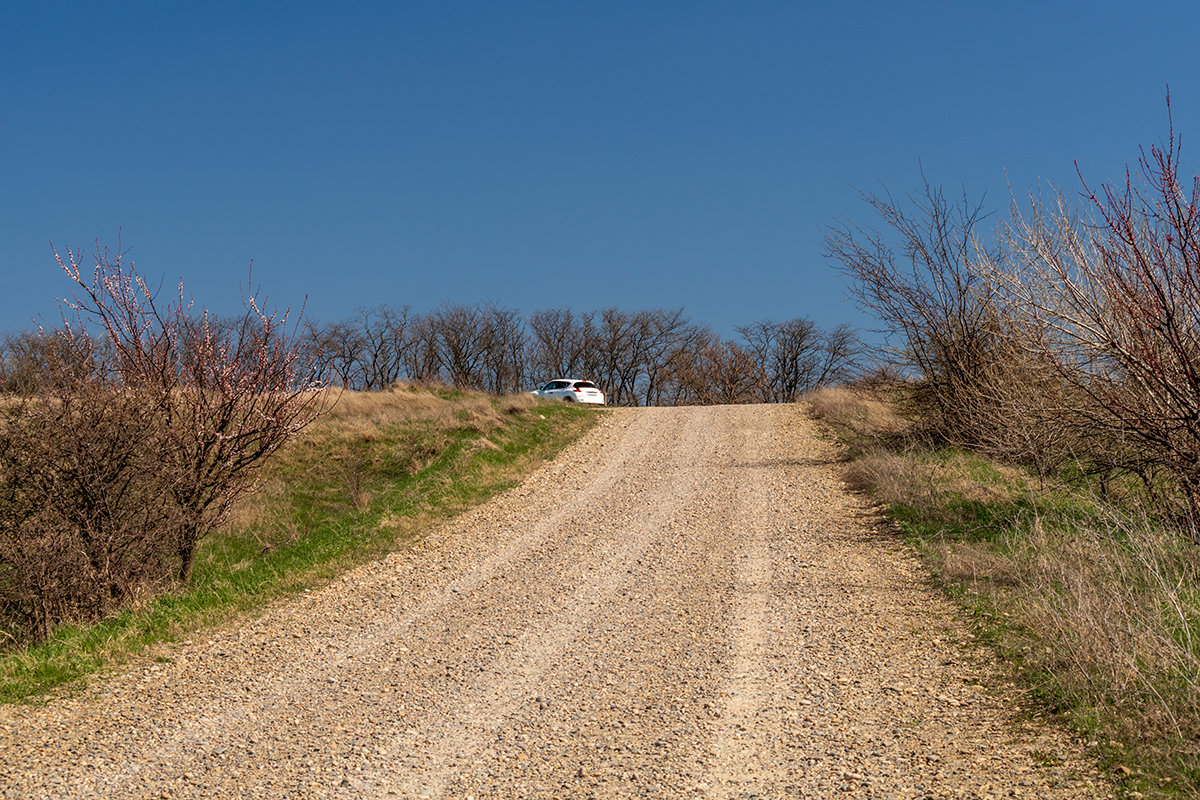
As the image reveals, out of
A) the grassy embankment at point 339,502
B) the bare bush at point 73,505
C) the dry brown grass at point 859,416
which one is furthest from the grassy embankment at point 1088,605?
the bare bush at point 73,505

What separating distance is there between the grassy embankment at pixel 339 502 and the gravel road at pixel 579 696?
1.89ft

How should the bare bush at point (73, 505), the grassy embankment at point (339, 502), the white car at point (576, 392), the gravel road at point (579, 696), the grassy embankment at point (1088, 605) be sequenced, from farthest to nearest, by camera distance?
1. the white car at point (576, 392)
2. the bare bush at point (73, 505)
3. the grassy embankment at point (339, 502)
4. the gravel road at point (579, 696)
5. the grassy embankment at point (1088, 605)

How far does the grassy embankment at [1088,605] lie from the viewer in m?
4.70

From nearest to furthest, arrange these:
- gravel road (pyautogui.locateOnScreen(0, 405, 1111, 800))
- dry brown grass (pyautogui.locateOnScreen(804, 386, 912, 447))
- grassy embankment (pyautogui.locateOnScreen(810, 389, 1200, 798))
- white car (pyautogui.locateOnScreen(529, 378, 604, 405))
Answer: grassy embankment (pyautogui.locateOnScreen(810, 389, 1200, 798)) → gravel road (pyautogui.locateOnScreen(0, 405, 1111, 800)) → dry brown grass (pyautogui.locateOnScreen(804, 386, 912, 447)) → white car (pyautogui.locateOnScreen(529, 378, 604, 405))

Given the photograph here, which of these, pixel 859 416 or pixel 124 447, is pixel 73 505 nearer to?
→ pixel 124 447

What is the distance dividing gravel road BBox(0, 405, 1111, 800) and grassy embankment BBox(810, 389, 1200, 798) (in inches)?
12.2

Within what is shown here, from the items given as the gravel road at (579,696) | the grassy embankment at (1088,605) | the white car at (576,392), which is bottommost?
the gravel road at (579,696)

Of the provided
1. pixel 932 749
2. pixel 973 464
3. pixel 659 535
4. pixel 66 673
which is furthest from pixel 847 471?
pixel 66 673

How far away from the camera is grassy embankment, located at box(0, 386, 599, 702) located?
791 centimetres

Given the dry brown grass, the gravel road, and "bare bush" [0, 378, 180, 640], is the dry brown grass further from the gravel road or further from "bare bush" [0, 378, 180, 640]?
"bare bush" [0, 378, 180, 640]

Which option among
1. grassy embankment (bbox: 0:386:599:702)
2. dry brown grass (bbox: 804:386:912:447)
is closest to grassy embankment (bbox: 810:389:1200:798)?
dry brown grass (bbox: 804:386:912:447)

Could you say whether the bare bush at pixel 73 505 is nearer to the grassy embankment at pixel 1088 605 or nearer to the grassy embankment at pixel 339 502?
the grassy embankment at pixel 339 502

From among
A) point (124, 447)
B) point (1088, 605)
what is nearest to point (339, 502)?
point (124, 447)

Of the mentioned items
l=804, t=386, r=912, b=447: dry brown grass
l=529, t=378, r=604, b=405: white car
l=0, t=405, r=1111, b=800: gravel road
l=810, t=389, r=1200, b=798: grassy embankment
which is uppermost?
l=529, t=378, r=604, b=405: white car
